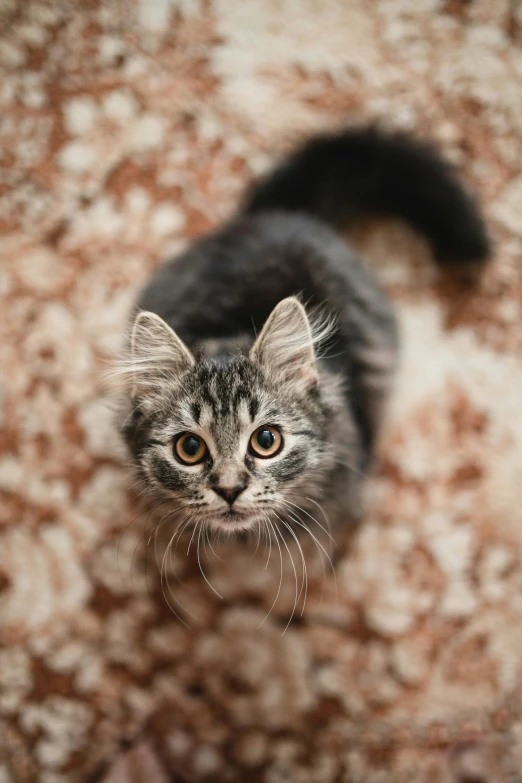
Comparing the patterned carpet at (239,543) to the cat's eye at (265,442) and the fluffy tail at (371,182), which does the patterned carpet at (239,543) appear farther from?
the cat's eye at (265,442)

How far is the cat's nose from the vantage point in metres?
0.91

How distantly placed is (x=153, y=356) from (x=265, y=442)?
0.25m

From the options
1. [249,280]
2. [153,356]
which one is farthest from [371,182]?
[153,356]

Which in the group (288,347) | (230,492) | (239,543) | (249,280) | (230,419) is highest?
(249,280)

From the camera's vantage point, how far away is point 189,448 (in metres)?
0.97

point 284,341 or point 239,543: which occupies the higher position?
point 284,341

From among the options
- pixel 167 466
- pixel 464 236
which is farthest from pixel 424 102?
pixel 167 466

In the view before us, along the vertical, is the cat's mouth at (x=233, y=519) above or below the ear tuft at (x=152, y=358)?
below

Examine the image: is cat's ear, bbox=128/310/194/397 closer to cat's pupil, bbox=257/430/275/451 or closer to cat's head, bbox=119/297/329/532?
cat's head, bbox=119/297/329/532

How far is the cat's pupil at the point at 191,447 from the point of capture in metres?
0.97

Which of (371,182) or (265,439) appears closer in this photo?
(265,439)

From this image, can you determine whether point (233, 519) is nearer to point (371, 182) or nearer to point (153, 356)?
point (153, 356)

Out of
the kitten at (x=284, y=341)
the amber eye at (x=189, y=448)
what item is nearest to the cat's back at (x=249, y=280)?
the kitten at (x=284, y=341)

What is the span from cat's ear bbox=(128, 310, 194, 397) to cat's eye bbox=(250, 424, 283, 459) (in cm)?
17
